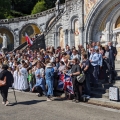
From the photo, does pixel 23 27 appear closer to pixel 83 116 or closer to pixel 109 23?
pixel 109 23

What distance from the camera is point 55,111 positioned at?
789 cm

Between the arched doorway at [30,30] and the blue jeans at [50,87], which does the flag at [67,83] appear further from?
the arched doorway at [30,30]

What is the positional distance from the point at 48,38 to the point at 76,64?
48.8ft

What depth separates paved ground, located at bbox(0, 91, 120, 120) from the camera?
7141 mm

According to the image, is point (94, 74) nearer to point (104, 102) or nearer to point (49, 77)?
point (104, 102)

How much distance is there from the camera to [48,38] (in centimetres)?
2392

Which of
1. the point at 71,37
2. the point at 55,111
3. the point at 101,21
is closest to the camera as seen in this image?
the point at 55,111

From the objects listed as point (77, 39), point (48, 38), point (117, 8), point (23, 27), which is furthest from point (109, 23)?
point (23, 27)

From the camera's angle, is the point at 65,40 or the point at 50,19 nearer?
the point at 65,40

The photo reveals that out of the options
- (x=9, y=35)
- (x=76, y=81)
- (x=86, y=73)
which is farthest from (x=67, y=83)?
(x=9, y=35)

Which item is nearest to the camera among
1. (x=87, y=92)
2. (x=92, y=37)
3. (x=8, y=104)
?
(x=8, y=104)

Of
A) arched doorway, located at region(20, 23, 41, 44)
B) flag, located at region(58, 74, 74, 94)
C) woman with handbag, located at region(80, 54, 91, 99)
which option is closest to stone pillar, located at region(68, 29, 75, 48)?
flag, located at region(58, 74, 74, 94)

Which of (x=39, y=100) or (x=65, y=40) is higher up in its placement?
(x=65, y=40)

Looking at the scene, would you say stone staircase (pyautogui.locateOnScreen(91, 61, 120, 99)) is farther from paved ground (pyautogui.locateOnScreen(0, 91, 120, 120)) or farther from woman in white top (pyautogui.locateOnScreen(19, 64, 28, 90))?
woman in white top (pyautogui.locateOnScreen(19, 64, 28, 90))
